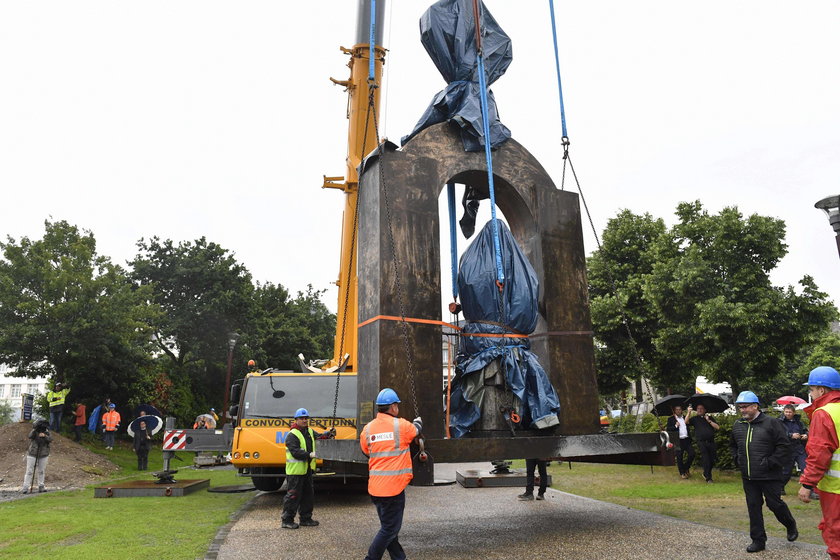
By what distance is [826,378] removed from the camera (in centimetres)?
474

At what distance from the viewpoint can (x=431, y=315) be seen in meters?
6.10

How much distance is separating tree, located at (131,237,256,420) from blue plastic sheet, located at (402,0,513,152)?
85.1ft

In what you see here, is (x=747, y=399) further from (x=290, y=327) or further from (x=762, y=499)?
(x=290, y=327)

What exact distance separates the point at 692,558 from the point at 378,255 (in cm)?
399

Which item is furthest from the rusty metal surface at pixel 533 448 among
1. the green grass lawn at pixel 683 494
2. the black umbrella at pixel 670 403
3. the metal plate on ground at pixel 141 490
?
the black umbrella at pixel 670 403

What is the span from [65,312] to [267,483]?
1096cm

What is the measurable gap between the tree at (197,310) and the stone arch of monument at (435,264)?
26.0 m

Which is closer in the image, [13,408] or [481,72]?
[481,72]

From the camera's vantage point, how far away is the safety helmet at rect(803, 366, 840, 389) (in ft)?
15.4

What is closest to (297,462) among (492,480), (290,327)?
(492,480)

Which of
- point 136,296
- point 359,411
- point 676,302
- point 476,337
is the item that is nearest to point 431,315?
point 476,337

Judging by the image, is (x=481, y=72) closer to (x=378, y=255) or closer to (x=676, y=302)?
(x=378, y=255)

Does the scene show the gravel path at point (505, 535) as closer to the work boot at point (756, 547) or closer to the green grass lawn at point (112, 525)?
the work boot at point (756, 547)

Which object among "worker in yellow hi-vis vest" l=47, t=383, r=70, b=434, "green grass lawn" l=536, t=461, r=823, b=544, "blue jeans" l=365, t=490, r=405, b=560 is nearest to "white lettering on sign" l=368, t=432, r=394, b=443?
"blue jeans" l=365, t=490, r=405, b=560
